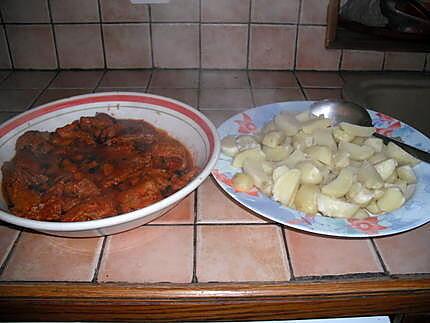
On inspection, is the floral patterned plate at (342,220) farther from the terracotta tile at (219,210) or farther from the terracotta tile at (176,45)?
the terracotta tile at (176,45)

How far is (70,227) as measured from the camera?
1.98ft

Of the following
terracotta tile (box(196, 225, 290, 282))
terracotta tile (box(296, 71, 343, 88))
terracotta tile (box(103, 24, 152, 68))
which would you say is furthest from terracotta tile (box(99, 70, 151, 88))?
terracotta tile (box(196, 225, 290, 282))

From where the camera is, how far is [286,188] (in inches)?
29.1

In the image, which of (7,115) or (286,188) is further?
(7,115)

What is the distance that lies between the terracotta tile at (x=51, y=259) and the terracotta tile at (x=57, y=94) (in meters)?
0.61

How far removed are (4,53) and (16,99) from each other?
0.25 metres

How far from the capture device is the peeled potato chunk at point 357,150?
2.72ft

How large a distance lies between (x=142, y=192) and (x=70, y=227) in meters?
0.15

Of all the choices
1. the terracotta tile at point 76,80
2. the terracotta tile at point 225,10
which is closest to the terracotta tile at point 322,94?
the terracotta tile at point 225,10

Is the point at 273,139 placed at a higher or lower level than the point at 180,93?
higher

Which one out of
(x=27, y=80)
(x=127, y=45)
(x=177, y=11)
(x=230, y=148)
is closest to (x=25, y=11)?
(x=27, y=80)

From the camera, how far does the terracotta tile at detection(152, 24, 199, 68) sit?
1.34m

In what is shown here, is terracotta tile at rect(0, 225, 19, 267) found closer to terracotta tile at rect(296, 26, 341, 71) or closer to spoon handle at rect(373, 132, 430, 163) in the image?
spoon handle at rect(373, 132, 430, 163)

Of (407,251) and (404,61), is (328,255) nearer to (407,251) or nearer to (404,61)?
(407,251)
